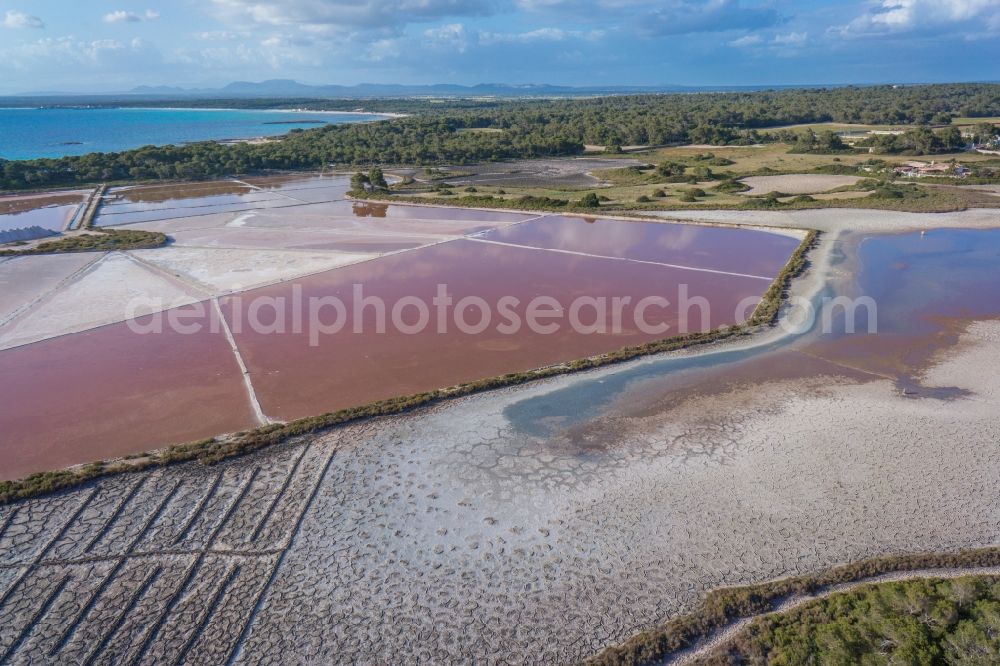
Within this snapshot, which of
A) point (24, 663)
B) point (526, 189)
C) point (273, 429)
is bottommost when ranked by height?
point (24, 663)

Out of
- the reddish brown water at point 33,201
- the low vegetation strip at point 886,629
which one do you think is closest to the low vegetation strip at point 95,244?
the reddish brown water at point 33,201

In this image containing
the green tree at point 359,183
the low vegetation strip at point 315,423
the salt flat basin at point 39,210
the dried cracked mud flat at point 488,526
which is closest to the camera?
the dried cracked mud flat at point 488,526

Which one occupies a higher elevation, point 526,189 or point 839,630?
point 526,189

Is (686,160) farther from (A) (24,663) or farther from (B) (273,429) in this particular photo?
(A) (24,663)

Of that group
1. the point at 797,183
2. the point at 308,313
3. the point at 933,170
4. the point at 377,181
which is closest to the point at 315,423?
the point at 308,313

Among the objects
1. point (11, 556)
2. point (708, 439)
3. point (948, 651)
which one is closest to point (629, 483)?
point (708, 439)

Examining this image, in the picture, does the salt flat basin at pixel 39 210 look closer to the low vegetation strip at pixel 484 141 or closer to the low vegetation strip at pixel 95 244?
the low vegetation strip at pixel 95 244

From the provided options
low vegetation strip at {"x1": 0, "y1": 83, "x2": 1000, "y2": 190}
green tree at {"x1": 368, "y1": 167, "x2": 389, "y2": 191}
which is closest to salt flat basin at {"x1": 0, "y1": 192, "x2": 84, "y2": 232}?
low vegetation strip at {"x1": 0, "y1": 83, "x2": 1000, "y2": 190}
